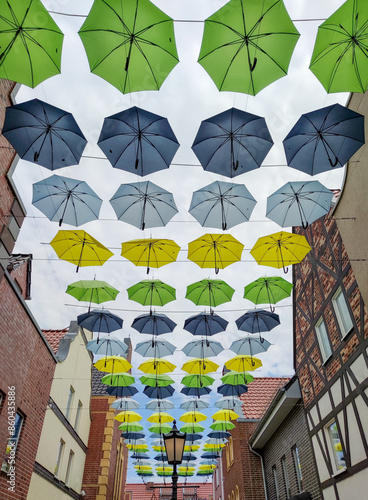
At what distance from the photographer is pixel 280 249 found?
31.9 ft

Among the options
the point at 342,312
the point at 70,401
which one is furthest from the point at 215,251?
the point at 70,401

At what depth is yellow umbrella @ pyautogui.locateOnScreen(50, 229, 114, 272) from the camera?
917cm

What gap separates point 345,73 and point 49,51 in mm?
4844

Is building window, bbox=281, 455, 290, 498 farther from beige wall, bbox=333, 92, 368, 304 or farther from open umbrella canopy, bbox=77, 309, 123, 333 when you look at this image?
beige wall, bbox=333, 92, 368, 304

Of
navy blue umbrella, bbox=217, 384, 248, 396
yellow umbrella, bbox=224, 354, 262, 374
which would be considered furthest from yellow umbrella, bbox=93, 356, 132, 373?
navy blue umbrella, bbox=217, 384, 248, 396

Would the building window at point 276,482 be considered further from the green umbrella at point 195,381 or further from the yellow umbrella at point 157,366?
the yellow umbrella at point 157,366

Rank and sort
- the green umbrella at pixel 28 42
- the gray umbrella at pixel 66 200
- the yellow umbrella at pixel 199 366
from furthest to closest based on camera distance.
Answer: the yellow umbrella at pixel 199 366, the gray umbrella at pixel 66 200, the green umbrella at pixel 28 42

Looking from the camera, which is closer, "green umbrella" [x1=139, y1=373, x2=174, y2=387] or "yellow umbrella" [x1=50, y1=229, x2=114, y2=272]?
"yellow umbrella" [x1=50, y1=229, x2=114, y2=272]

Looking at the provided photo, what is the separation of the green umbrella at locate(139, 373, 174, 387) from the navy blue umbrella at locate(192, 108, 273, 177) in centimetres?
992

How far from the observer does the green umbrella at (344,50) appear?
5887mm

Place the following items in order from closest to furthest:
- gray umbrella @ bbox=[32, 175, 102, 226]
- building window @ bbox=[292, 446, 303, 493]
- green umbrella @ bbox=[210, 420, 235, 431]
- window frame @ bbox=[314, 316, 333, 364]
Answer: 1. gray umbrella @ bbox=[32, 175, 102, 226]
2. window frame @ bbox=[314, 316, 333, 364]
3. building window @ bbox=[292, 446, 303, 493]
4. green umbrella @ bbox=[210, 420, 235, 431]

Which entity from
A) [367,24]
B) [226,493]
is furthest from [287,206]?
[226,493]

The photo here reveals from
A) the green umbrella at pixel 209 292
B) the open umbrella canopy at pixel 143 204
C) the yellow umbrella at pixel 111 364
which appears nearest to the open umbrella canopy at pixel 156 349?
the yellow umbrella at pixel 111 364

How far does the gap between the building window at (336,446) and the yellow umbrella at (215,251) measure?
493 centimetres
